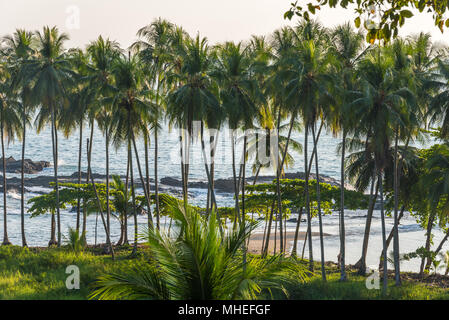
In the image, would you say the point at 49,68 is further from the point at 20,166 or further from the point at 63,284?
the point at 20,166

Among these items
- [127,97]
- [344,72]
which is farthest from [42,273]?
[344,72]

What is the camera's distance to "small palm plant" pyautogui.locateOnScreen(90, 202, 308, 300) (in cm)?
672

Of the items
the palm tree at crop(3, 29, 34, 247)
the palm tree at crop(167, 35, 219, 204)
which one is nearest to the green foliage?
the palm tree at crop(167, 35, 219, 204)

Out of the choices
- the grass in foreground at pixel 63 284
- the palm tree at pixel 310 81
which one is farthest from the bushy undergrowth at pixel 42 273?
the palm tree at pixel 310 81

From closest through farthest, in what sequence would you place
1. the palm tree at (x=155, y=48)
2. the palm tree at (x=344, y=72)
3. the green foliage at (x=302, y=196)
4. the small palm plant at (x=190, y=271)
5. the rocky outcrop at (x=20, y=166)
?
the small palm plant at (x=190, y=271) → the palm tree at (x=344, y=72) → the palm tree at (x=155, y=48) → the green foliage at (x=302, y=196) → the rocky outcrop at (x=20, y=166)

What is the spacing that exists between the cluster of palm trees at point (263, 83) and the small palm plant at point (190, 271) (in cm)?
1402

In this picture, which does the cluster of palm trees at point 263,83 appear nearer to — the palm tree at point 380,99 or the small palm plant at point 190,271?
the palm tree at point 380,99

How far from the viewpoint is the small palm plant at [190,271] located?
6.72m

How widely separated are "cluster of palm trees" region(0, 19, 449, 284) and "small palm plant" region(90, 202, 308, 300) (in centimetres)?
1402

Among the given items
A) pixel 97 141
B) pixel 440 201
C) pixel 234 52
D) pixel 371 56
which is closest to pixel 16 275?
pixel 234 52

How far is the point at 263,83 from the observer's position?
2720cm

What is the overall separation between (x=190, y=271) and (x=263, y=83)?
21370 millimetres

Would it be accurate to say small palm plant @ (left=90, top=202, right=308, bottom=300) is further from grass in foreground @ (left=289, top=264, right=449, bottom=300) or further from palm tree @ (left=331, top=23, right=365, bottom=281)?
palm tree @ (left=331, top=23, right=365, bottom=281)

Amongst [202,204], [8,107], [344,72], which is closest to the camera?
[344,72]
